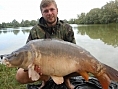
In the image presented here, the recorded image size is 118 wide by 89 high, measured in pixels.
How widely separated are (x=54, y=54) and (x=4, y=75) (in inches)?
88.3

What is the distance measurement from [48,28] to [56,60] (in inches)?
40.3

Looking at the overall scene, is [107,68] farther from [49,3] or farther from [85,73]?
[49,3]

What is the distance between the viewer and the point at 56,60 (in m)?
1.83

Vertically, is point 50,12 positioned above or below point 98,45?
above

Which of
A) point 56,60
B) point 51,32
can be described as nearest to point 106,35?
point 51,32

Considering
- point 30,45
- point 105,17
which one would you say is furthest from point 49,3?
point 105,17

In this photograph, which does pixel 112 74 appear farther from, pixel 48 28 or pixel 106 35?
pixel 106 35

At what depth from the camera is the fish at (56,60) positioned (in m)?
1.84

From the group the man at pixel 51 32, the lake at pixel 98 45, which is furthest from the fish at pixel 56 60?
the lake at pixel 98 45

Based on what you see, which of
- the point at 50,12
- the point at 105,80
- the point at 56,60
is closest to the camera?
the point at 56,60

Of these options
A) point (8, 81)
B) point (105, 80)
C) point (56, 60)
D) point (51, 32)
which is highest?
point (51, 32)

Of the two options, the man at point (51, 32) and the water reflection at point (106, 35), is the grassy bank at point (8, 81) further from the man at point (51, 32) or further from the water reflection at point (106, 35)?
the water reflection at point (106, 35)

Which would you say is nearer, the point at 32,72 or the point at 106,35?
the point at 32,72

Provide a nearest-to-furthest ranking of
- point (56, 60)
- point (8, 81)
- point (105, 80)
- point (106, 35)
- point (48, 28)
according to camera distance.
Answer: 1. point (56, 60)
2. point (105, 80)
3. point (48, 28)
4. point (8, 81)
5. point (106, 35)
